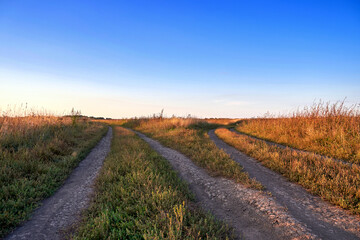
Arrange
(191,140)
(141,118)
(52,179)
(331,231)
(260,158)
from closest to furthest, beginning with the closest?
(331,231), (52,179), (260,158), (191,140), (141,118)

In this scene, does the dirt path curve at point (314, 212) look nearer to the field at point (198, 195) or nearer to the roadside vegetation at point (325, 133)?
the field at point (198, 195)

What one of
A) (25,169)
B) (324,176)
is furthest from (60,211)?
(324,176)

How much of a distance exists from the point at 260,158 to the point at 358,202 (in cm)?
413

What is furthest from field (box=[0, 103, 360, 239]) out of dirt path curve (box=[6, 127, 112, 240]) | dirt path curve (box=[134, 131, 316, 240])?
dirt path curve (box=[6, 127, 112, 240])

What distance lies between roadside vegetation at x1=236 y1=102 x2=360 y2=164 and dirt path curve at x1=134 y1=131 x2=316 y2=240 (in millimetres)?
5741

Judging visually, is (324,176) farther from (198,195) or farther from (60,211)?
(60,211)

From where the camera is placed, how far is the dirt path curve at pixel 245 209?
329 cm

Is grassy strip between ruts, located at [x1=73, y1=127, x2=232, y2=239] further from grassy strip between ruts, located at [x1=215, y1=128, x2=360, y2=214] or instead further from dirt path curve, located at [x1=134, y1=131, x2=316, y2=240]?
grassy strip between ruts, located at [x1=215, y1=128, x2=360, y2=214]

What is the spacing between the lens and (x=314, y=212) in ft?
13.1

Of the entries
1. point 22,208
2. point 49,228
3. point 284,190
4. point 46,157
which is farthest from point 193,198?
point 46,157

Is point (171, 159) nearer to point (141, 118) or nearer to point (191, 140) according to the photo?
point (191, 140)

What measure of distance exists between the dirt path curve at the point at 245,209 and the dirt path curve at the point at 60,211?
9.61ft

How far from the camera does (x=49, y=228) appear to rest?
365cm

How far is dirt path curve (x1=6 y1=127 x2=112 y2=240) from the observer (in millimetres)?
3492
